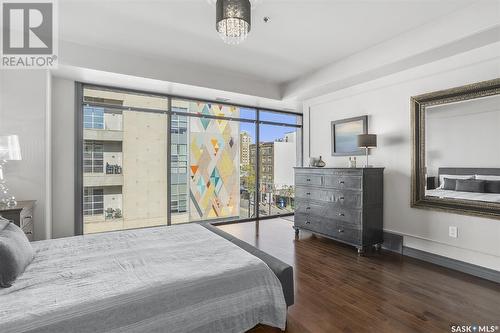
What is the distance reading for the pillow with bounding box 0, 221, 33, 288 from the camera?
151 cm

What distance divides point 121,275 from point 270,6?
273 cm

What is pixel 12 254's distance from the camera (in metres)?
1.61

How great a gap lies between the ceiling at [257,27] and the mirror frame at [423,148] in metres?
0.90

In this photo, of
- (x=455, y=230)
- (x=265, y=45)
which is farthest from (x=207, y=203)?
(x=455, y=230)

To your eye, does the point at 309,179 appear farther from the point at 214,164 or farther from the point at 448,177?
the point at 214,164

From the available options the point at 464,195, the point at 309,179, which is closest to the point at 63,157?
the point at 309,179

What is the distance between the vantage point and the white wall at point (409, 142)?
2869 mm

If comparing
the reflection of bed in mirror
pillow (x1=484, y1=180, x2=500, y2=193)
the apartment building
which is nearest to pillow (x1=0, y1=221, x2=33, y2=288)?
the apartment building

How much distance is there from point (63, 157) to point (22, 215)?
142 cm

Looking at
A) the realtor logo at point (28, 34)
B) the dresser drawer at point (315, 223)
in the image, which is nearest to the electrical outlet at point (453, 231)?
the dresser drawer at point (315, 223)

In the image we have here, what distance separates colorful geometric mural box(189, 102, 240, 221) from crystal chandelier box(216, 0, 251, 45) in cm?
292

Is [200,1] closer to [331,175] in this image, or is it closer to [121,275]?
[121,275]

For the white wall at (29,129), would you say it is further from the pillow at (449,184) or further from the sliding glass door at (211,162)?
the pillow at (449,184)

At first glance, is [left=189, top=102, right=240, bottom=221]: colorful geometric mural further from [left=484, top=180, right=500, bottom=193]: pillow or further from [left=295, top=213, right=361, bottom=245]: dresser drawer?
[left=484, top=180, right=500, bottom=193]: pillow
